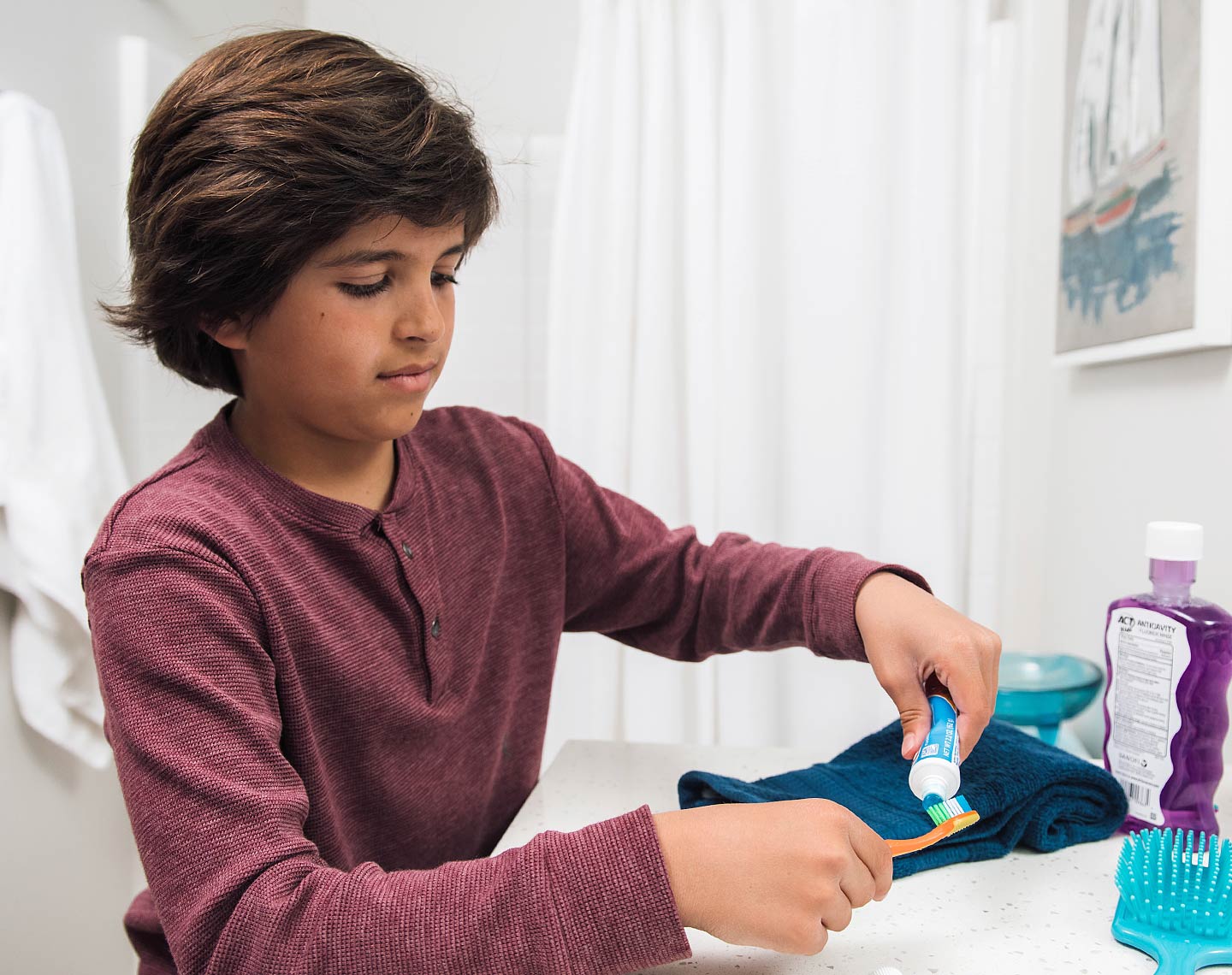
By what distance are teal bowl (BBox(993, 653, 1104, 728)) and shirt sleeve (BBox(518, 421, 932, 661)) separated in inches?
8.0

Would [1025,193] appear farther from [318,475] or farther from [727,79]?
[318,475]

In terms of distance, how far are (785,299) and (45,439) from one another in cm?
98

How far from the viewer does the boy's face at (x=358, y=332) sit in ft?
2.04

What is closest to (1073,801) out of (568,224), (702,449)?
(702,449)

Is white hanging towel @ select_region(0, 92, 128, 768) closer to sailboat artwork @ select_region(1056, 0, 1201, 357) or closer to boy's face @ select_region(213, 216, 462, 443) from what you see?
boy's face @ select_region(213, 216, 462, 443)

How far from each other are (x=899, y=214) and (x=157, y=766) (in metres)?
1.21

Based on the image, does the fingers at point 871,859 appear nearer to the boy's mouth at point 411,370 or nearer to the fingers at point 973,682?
the fingers at point 973,682

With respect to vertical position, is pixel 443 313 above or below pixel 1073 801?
above

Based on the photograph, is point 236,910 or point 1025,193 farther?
point 1025,193

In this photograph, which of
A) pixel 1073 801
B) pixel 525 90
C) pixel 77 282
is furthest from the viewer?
pixel 525 90

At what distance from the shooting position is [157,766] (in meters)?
0.49

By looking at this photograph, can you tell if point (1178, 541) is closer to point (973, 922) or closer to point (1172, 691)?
point (1172, 691)

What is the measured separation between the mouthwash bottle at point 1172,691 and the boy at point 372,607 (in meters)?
0.13

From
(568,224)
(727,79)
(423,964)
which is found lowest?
(423,964)
